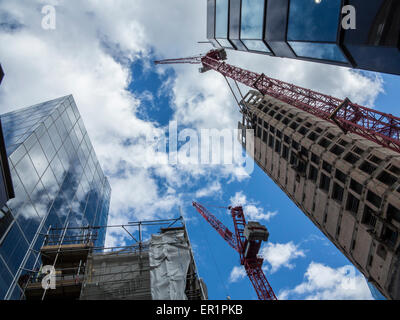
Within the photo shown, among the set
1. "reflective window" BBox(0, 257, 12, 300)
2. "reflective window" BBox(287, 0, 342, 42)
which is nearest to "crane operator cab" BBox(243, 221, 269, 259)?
"reflective window" BBox(0, 257, 12, 300)

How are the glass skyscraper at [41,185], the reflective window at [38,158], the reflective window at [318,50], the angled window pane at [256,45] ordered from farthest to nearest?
the reflective window at [38,158] < the glass skyscraper at [41,185] < the angled window pane at [256,45] < the reflective window at [318,50]

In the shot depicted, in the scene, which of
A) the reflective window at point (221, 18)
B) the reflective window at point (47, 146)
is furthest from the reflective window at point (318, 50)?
the reflective window at point (47, 146)

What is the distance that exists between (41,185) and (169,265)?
1260cm

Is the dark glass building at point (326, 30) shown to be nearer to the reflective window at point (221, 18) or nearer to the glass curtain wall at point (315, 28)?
the glass curtain wall at point (315, 28)

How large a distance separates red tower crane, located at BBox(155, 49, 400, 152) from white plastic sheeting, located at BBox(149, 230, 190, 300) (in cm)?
2136

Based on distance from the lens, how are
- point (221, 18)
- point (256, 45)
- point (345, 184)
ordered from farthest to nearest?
point (345, 184), point (221, 18), point (256, 45)

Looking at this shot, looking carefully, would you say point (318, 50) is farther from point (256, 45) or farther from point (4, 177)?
point (4, 177)

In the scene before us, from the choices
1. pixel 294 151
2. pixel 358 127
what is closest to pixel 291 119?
pixel 294 151

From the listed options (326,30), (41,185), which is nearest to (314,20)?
(326,30)

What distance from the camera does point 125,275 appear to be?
1841 cm

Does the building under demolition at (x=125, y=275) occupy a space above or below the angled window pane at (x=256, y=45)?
below

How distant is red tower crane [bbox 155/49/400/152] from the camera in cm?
2828

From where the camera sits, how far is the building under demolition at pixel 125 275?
54.2 ft
